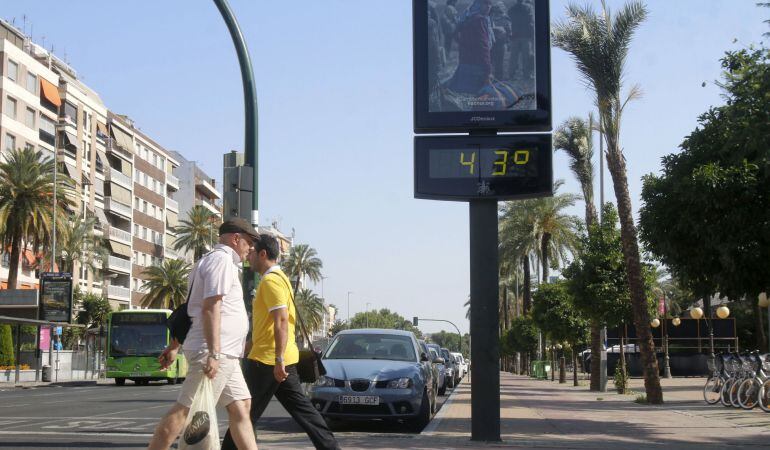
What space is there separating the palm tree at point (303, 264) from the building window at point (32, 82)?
4475 cm

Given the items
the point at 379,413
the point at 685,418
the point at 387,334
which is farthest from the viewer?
the point at 685,418

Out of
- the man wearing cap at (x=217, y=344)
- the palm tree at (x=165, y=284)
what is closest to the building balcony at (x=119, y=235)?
the palm tree at (x=165, y=284)

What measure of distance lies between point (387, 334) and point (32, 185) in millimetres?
38257

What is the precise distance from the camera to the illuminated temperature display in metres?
11.2

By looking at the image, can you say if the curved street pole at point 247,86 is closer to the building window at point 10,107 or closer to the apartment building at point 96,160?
the apartment building at point 96,160

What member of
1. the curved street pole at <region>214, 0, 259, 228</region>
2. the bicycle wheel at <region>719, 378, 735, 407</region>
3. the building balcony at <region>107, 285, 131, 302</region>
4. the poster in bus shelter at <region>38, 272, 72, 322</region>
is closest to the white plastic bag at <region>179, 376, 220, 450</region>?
the curved street pole at <region>214, 0, 259, 228</region>

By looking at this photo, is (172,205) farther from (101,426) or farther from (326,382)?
(326,382)

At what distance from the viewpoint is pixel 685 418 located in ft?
58.5

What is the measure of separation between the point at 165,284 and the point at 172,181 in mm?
27290

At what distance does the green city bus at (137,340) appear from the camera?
3828cm

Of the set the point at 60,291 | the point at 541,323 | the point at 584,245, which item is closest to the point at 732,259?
the point at 584,245

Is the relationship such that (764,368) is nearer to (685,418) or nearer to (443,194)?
(685,418)

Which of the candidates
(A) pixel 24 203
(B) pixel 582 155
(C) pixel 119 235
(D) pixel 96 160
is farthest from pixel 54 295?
(C) pixel 119 235

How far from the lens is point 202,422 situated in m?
6.38
